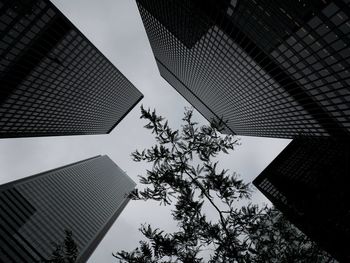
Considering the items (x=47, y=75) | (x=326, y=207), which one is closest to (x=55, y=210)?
(x=47, y=75)

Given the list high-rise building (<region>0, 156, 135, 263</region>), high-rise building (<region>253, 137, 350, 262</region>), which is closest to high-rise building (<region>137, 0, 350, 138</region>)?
high-rise building (<region>253, 137, 350, 262</region>)

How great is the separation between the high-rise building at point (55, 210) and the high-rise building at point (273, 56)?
182 ft

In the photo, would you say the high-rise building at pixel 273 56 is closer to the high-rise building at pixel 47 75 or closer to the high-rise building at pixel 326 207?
the high-rise building at pixel 326 207

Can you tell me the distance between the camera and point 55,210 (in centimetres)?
11612

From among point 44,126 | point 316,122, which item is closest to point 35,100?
point 44,126

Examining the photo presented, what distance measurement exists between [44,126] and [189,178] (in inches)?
3537

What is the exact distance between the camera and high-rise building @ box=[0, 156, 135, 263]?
277 ft

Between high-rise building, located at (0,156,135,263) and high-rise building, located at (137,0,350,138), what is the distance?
5557cm

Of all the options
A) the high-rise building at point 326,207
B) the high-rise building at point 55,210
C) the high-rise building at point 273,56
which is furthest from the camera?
the high-rise building at point 55,210

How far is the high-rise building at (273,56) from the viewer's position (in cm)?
3638

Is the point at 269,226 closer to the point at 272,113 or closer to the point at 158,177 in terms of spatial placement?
the point at 158,177

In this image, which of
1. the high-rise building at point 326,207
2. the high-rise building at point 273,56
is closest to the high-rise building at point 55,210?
the high-rise building at point 273,56

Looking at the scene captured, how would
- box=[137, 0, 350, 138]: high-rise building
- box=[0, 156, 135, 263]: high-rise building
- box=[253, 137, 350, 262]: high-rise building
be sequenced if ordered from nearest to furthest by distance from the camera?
box=[253, 137, 350, 262]: high-rise building < box=[137, 0, 350, 138]: high-rise building < box=[0, 156, 135, 263]: high-rise building

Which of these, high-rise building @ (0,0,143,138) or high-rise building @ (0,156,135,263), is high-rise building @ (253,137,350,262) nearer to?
high-rise building @ (0,0,143,138)
